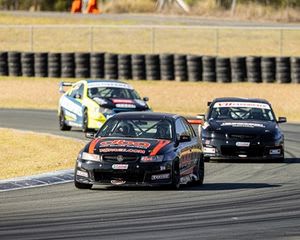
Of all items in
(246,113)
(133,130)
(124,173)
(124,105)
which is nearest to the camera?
(124,173)

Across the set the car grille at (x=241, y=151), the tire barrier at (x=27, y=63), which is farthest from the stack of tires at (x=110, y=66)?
the car grille at (x=241, y=151)

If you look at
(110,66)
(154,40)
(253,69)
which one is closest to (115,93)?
(253,69)

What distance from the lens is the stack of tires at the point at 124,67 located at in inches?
1806

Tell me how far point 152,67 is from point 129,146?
27.5 metres

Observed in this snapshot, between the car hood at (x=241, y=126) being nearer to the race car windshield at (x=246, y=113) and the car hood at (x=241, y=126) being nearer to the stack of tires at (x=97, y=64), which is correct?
the race car windshield at (x=246, y=113)

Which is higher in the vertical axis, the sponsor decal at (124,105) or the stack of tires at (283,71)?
the sponsor decal at (124,105)

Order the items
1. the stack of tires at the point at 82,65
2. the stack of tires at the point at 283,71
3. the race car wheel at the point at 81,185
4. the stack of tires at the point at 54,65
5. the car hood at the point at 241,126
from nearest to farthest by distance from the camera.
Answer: the race car wheel at the point at 81,185 < the car hood at the point at 241,126 < the stack of tires at the point at 283,71 < the stack of tires at the point at 82,65 < the stack of tires at the point at 54,65

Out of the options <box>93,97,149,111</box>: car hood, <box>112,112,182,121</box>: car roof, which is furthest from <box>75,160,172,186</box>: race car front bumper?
<box>93,97,149,111</box>: car hood

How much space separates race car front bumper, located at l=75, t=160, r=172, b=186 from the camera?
714 inches

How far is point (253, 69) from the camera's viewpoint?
45.1 metres

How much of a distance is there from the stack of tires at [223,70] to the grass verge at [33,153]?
604 inches

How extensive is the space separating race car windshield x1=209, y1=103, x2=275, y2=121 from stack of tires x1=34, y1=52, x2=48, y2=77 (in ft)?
71.6

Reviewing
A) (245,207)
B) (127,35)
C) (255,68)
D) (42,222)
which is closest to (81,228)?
(42,222)

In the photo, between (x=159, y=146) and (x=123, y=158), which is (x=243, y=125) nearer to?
(x=159, y=146)
